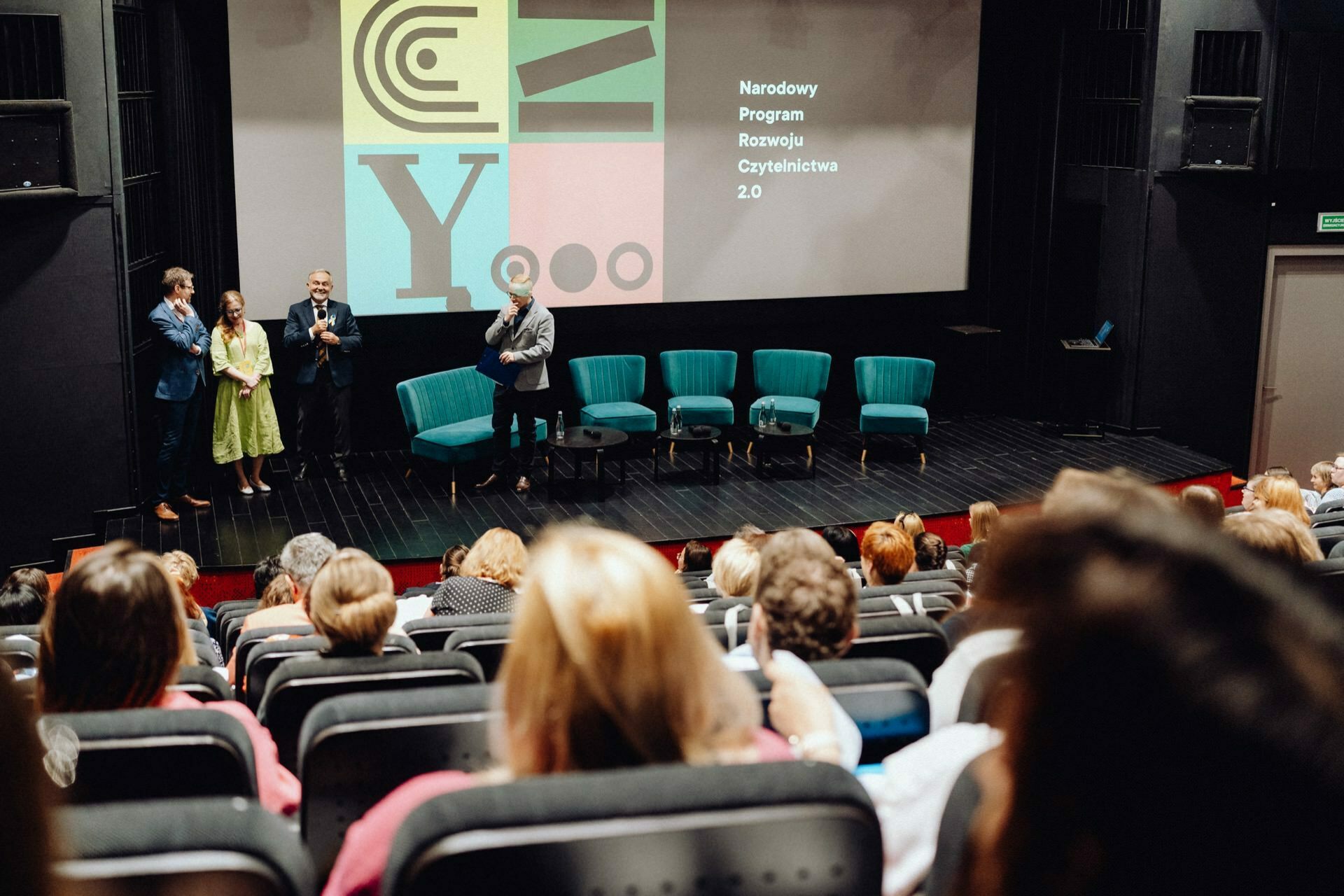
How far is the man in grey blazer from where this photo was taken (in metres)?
8.73

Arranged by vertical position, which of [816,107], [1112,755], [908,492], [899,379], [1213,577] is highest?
[816,107]

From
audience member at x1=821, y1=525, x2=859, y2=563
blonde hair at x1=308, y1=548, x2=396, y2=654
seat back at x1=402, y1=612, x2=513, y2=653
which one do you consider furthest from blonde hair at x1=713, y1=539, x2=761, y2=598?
blonde hair at x1=308, y1=548, x2=396, y2=654

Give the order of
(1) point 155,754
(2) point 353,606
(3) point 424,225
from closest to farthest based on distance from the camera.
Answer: (1) point 155,754 < (2) point 353,606 < (3) point 424,225

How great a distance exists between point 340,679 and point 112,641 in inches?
22.6

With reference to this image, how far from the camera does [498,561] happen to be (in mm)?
4965

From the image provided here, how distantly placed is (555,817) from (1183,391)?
10369 millimetres

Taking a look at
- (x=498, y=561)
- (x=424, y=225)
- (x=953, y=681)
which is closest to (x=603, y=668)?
(x=953, y=681)

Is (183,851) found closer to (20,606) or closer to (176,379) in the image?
(20,606)

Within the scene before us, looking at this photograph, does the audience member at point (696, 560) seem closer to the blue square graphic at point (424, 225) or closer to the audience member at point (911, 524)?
the audience member at point (911, 524)

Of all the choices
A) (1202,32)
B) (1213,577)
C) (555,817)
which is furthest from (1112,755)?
(1202,32)

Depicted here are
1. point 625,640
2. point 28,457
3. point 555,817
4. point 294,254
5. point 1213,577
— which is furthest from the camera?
point 294,254

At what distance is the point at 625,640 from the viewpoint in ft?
3.73

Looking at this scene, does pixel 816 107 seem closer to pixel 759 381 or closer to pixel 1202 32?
pixel 759 381

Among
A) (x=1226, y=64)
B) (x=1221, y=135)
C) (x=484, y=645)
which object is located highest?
(x=1226, y=64)
